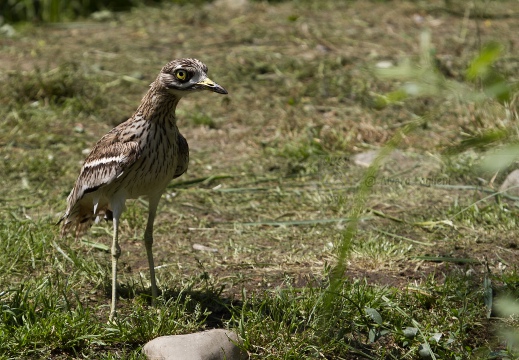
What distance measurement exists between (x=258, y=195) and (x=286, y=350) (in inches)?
94.6

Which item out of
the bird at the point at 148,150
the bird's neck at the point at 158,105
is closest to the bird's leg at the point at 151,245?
the bird at the point at 148,150

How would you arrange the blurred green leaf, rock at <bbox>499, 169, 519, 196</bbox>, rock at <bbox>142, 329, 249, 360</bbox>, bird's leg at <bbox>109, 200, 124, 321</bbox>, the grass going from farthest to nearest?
rock at <bbox>499, 169, 519, 196</bbox> → bird's leg at <bbox>109, 200, 124, 321</bbox> → the grass → rock at <bbox>142, 329, 249, 360</bbox> → the blurred green leaf

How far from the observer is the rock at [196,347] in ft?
12.2

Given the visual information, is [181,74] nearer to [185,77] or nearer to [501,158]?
[185,77]

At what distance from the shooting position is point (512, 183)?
18.7 ft

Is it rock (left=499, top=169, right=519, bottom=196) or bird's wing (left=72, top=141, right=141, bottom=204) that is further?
rock (left=499, top=169, right=519, bottom=196)

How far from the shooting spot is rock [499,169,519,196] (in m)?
5.63

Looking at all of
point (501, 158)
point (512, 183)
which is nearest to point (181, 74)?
point (512, 183)

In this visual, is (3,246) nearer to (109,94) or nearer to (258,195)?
(258,195)

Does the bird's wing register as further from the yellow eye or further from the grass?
the grass

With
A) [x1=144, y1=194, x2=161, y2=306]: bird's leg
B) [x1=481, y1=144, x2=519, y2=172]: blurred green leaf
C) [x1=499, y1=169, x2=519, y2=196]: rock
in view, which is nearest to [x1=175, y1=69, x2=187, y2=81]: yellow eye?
[x1=144, y1=194, x2=161, y2=306]: bird's leg

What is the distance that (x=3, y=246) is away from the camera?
16.2ft

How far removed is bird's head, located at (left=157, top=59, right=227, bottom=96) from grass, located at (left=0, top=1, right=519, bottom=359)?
1.09 metres

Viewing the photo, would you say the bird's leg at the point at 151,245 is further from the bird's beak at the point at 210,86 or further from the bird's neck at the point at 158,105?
the bird's beak at the point at 210,86
